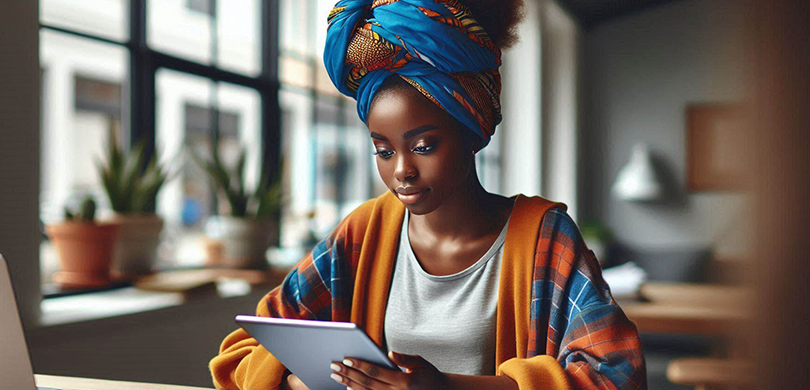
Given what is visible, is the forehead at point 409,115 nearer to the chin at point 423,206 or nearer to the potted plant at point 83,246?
the chin at point 423,206

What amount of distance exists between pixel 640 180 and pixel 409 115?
5.22 metres

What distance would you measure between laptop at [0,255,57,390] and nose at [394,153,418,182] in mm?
538

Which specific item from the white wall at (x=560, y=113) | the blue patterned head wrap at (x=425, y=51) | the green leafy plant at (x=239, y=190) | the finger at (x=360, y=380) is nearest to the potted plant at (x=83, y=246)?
the green leafy plant at (x=239, y=190)

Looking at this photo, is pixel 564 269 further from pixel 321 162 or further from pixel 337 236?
pixel 321 162

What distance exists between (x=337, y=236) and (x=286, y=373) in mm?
236

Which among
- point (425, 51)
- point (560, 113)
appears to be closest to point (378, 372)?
point (425, 51)

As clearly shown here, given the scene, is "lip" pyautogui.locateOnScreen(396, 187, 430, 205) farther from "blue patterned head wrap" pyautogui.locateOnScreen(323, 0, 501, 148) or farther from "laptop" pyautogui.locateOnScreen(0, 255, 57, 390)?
"laptop" pyautogui.locateOnScreen(0, 255, 57, 390)

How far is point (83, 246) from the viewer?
208 cm

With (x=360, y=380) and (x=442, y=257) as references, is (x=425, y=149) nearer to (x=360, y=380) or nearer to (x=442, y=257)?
(x=442, y=257)

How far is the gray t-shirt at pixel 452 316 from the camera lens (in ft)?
3.30

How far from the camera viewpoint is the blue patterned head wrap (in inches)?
34.6

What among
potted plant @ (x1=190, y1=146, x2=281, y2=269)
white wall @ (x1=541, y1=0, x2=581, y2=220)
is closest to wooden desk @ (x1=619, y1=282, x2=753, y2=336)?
potted plant @ (x1=190, y1=146, x2=281, y2=269)

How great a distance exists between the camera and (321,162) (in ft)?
12.0

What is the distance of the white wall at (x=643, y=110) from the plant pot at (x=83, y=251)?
489 cm
